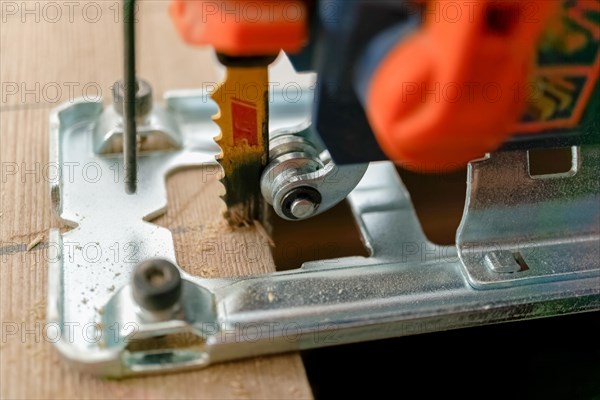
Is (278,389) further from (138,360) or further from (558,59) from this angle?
(558,59)

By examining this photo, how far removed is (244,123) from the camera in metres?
0.63

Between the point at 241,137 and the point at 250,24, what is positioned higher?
the point at 250,24

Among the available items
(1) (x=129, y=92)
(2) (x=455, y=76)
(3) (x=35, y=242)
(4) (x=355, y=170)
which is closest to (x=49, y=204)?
(3) (x=35, y=242)

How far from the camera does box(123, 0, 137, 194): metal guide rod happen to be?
562 mm

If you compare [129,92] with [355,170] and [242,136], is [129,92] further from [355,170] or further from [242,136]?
[355,170]

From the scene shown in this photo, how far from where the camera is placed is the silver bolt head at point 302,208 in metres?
0.64

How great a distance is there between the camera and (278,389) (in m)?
0.57

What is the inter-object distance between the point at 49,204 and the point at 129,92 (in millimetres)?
163

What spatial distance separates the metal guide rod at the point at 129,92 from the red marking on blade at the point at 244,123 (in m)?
0.09

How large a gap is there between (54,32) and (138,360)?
51 centimetres

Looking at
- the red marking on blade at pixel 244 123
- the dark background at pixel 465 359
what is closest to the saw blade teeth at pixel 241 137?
the red marking on blade at pixel 244 123

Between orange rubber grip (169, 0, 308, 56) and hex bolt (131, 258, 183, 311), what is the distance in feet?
0.62

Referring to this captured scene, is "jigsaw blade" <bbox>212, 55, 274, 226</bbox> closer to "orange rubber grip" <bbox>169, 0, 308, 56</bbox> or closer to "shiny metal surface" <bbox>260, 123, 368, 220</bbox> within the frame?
"shiny metal surface" <bbox>260, 123, 368, 220</bbox>

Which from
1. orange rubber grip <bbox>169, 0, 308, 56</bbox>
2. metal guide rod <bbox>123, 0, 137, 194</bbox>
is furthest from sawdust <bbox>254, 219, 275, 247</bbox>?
orange rubber grip <bbox>169, 0, 308, 56</bbox>
